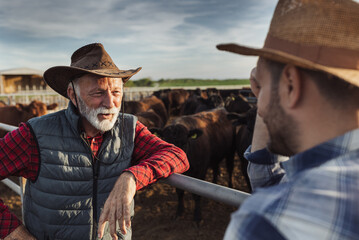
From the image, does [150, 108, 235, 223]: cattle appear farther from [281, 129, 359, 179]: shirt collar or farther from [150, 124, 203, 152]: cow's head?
[281, 129, 359, 179]: shirt collar

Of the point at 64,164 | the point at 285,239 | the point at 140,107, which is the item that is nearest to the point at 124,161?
the point at 64,164

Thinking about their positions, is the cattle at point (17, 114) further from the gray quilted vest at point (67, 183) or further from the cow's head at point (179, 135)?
the gray quilted vest at point (67, 183)

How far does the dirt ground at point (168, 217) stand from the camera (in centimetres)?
409

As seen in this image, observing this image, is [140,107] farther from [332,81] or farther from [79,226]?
[332,81]

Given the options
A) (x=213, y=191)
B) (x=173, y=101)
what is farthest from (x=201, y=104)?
(x=213, y=191)

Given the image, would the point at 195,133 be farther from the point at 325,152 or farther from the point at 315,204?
the point at 315,204

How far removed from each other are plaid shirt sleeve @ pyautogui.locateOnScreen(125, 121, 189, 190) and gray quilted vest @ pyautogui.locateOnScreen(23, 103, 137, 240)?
0.23m

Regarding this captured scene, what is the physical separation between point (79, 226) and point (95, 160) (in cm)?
42

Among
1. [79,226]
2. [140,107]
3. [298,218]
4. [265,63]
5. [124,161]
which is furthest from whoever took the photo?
A: [140,107]

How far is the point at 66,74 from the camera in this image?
1.86 meters

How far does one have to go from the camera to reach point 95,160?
1.75 meters

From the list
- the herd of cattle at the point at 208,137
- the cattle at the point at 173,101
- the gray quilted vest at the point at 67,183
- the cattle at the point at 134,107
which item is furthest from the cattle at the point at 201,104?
the gray quilted vest at the point at 67,183

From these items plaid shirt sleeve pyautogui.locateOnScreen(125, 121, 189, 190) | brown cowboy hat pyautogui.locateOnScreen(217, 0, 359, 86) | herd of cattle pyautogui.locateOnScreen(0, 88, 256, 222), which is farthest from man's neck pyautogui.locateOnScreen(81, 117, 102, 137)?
herd of cattle pyautogui.locateOnScreen(0, 88, 256, 222)

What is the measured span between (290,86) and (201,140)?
162 inches
